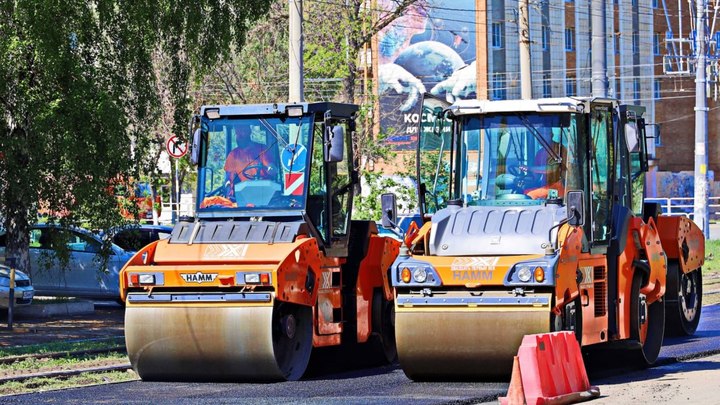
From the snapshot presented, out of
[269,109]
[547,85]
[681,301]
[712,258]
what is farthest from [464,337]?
[547,85]

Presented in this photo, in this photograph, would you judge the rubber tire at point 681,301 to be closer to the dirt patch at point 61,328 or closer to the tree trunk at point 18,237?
the dirt patch at point 61,328

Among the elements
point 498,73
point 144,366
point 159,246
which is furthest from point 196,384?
point 498,73

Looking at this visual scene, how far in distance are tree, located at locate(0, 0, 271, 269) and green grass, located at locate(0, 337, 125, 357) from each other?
221cm

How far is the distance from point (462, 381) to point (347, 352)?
11.4 feet

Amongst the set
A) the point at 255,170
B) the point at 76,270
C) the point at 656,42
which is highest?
the point at 656,42

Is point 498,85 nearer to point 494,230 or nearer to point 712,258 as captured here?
point 712,258

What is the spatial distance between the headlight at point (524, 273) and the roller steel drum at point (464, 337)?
0.95 ft

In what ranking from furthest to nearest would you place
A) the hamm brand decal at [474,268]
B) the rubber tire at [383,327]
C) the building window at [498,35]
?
1. the building window at [498,35]
2. the rubber tire at [383,327]
3. the hamm brand decal at [474,268]

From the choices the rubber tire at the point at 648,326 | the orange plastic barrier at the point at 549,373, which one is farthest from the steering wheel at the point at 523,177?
the orange plastic barrier at the point at 549,373

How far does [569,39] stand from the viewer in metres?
76.1

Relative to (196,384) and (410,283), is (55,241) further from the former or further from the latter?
(410,283)

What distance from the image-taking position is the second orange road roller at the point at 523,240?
539 inches

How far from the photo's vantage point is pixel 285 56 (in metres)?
45.9

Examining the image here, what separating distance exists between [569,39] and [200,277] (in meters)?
63.7
